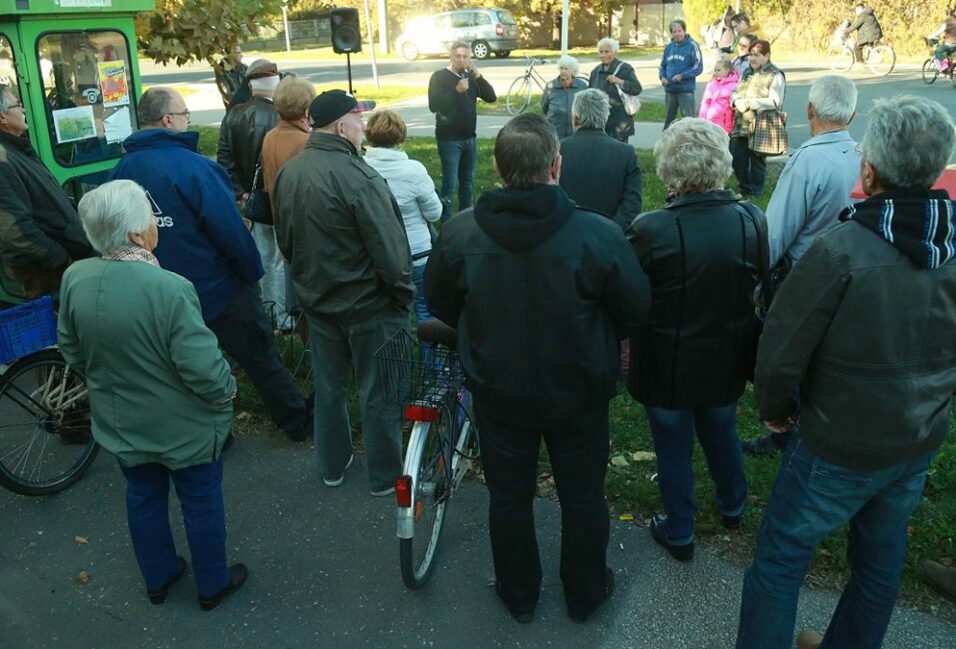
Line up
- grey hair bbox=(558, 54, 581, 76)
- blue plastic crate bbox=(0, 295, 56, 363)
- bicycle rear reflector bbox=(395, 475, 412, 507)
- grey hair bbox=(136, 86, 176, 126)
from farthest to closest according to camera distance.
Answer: grey hair bbox=(558, 54, 581, 76)
grey hair bbox=(136, 86, 176, 126)
blue plastic crate bbox=(0, 295, 56, 363)
bicycle rear reflector bbox=(395, 475, 412, 507)

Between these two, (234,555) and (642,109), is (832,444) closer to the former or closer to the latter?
(234,555)

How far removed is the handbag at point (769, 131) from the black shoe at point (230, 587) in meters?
7.01

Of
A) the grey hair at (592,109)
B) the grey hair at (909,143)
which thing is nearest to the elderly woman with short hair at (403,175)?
the grey hair at (592,109)

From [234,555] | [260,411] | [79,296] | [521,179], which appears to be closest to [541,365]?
[521,179]

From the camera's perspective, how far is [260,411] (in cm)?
513

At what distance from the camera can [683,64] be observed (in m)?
11.5

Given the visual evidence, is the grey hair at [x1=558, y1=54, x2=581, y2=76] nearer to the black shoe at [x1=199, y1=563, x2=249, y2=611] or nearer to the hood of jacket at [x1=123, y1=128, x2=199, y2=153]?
the hood of jacket at [x1=123, y1=128, x2=199, y2=153]

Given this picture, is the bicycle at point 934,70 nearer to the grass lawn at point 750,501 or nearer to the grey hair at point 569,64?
the grey hair at point 569,64

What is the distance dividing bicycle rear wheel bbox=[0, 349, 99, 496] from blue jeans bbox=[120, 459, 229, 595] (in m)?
1.17

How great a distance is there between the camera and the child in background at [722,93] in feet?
30.4

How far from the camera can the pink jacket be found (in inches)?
365

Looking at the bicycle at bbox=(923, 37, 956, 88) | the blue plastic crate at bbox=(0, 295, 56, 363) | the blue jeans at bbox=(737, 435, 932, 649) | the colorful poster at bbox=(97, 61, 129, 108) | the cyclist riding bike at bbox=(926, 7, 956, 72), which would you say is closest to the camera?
the blue jeans at bbox=(737, 435, 932, 649)

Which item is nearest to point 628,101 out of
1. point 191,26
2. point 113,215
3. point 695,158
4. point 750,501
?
point 191,26

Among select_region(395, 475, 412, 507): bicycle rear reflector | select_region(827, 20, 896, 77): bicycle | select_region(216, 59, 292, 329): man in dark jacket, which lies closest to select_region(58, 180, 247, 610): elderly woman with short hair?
select_region(395, 475, 412, 507): bicycle rear reflector
